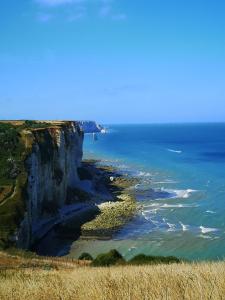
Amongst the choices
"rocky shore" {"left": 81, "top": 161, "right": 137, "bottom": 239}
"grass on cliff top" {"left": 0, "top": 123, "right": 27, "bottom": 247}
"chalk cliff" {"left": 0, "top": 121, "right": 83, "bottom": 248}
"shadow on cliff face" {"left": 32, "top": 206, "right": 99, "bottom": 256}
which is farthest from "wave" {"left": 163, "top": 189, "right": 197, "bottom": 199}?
"grass on cliff top" {"left": 0, "top": 123, "right": 27, "bottom": 247}

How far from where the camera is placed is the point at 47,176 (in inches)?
2489

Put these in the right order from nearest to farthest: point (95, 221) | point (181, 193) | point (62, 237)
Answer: point (62, 237) < point (95, 221) < point (181, 193)

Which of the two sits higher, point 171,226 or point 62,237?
point 171,226

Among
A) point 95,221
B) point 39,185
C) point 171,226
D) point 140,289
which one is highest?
point 140,289

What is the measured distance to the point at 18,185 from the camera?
2056 inches

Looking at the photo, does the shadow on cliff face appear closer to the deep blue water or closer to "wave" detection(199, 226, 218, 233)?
the deep blue water

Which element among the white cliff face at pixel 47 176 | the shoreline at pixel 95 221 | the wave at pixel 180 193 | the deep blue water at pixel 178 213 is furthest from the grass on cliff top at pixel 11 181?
the wave at pixel 180 193

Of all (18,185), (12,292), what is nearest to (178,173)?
(18,185)

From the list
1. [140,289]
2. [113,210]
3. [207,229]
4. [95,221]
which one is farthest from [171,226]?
[140,289]

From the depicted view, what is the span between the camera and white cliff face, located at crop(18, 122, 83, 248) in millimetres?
53294

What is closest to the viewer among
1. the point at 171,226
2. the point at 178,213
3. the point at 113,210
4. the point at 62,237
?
the point at 62,237

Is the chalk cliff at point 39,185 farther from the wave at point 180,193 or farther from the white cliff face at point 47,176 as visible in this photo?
the wave at point 180,193

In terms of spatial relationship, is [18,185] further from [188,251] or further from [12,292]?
Result: [12,292]

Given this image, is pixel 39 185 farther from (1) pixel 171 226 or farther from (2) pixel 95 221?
(1) pixel 171 226
